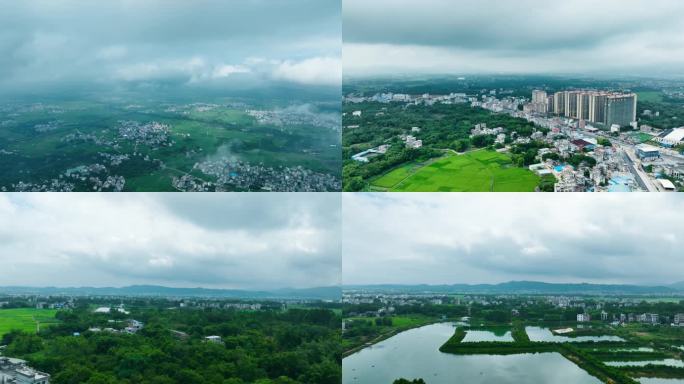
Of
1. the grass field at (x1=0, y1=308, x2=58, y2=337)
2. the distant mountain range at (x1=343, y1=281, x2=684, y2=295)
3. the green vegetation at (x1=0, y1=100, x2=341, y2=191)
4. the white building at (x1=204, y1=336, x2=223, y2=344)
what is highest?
the green vegetation at (x1=0, y1=100, x2=341, y2=191)

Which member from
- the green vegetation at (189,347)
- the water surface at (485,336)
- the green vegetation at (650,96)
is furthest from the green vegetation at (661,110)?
the green vegetation at (189,347)

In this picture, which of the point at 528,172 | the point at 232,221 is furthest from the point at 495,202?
the point at 232,221

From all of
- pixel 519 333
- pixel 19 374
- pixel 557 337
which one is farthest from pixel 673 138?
pixel 19 374

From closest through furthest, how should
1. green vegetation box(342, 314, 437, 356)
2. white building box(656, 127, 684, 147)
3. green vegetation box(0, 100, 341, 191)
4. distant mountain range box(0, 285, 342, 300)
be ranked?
1. white building box(656, 127, 684, 147)
2. green vegetation box(0, 100, 341, 191)
3. green vegetation box(342, 314, 437, 356)
4. distant mountain range box(0, 285, 342, 300)

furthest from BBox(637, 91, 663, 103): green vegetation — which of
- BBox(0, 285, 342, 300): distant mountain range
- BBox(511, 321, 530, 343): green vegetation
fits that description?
BBox(0, 285, 342, 300): distant mountain range

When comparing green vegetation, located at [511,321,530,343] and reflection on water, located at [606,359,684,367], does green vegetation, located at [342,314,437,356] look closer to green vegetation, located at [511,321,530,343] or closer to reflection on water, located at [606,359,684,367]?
green vegetation, located at [511,321,530,343]

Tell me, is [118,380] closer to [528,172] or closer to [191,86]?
[191,86]

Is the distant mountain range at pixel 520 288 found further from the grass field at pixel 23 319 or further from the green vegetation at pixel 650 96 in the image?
the grass field at pixel 23 319
